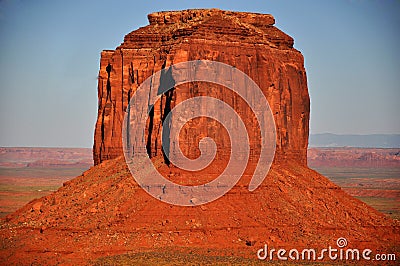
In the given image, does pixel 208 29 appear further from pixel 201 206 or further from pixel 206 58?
pixel 201 206

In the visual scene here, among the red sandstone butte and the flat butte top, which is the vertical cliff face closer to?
the flat butte top

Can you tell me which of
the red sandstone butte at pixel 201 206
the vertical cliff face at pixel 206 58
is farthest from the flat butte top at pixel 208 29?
the red sandstone butte at pixel 201 206

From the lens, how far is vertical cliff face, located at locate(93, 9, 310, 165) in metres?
68.2

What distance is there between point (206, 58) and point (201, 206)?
12443 mm

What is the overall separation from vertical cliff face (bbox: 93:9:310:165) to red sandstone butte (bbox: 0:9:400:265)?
0.11 meters

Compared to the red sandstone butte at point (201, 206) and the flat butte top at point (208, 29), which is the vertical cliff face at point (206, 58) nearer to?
the flat butte top at point (208, 29)

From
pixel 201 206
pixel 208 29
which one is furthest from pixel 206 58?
pixel 201 206

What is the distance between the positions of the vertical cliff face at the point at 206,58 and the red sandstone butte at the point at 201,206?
107 mm

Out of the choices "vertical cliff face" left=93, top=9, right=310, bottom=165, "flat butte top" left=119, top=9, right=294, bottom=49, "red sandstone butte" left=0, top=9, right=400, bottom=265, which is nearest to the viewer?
"red sandstone butte" left=0, top=9, right=400, bottom=265

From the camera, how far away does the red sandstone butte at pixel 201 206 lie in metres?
61.1

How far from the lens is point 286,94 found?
247 ft

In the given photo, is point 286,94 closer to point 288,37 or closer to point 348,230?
point 288,37

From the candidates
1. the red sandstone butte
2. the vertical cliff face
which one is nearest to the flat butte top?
the vertical cliff face

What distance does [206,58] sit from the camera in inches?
2672
